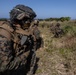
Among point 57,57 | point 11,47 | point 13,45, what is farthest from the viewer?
point 57,57

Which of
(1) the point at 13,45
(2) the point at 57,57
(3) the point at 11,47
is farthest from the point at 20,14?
(2) the point at 57,57

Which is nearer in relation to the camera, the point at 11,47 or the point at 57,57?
the point at 11,47

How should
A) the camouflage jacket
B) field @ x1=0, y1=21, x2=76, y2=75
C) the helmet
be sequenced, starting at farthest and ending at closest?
field @ x1=0, y1=21, x2=76, y2=75
the helmet
the camouflage jacket

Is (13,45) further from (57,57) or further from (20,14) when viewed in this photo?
(57,57)

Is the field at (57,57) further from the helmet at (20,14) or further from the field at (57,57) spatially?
the helmet at (20,14)

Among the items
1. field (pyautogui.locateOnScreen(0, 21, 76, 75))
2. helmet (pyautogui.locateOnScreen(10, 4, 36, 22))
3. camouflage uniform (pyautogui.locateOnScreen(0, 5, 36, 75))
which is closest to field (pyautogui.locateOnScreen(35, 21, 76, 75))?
field (pyautogui.locateOnScreen(0, 21, 76, 75))

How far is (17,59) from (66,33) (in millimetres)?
5829

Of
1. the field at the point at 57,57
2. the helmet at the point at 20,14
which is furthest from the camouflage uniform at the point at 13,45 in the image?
the field at the point at 57,57

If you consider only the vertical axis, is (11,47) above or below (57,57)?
above

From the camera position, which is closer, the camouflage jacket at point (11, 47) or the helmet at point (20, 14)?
the camouflage jacket at point (11, 47)

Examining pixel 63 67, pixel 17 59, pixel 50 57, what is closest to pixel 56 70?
pixel 63 67

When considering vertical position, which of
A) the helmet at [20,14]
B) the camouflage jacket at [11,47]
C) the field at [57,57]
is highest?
the helmet at [20,14]

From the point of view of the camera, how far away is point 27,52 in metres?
4.41

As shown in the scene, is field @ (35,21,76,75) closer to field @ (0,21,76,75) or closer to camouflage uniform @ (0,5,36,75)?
field @ (0,21,76,75)
